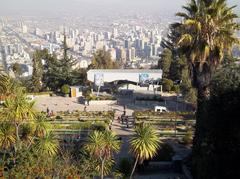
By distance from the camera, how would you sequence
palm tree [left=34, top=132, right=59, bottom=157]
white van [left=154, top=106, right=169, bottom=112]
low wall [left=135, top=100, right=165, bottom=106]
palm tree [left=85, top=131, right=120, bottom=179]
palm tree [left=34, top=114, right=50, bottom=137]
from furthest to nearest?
low wall [left=135, top=100, right=165, bottom=106] → white van [left=154, top=106, right=169, bottom=112] → palm tree [left=34, top=114, right=50, bottom=137] → palm tree [left=34, top=132, right=59, bottom=157] → palm tree [left=85, top=131, right=120, bottom=179]

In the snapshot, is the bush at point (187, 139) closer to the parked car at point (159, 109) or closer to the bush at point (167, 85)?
the parked car at point (159, 109)

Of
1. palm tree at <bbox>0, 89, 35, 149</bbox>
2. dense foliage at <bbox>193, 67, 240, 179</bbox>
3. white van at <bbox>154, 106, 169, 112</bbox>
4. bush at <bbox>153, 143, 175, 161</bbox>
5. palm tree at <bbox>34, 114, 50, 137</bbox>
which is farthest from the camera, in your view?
white van at <bbox>154, 106, 169, 112</bbox>

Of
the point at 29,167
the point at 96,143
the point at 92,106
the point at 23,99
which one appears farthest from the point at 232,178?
the point at 92,106

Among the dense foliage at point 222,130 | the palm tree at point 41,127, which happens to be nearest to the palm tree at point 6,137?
the palm tree at point 41,127

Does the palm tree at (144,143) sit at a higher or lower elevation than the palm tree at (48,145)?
higher

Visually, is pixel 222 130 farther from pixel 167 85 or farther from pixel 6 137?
pixel 167 85

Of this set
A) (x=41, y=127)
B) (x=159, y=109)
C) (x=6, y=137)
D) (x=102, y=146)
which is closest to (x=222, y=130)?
(x=102, y=146)

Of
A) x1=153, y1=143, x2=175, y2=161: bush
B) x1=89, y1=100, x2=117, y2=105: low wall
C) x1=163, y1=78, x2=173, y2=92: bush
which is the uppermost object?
x1=153, y1=143, x2=175, y2=161: bush

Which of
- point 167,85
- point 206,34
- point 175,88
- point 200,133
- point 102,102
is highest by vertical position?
point 206,34

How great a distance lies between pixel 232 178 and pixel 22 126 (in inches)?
460

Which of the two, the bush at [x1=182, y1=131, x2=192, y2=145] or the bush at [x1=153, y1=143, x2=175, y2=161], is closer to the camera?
the bush at [x1=153, y1=143, x2=175, y2=161]

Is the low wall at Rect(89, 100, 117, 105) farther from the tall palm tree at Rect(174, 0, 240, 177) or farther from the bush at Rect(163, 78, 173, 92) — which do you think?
the tall palm tree at Rect(174, 0, 240, 177)

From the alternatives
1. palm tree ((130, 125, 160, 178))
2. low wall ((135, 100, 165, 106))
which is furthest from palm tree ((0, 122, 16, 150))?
low wall ((135, 100, 165, 106))

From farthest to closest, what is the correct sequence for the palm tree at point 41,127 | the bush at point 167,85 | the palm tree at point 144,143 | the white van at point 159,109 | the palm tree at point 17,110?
the bush at point 167,85 → the white van at point 159,109 → the palm tree at point 41,127 → the palm tree at point 17,110 → the palm tree at point 144,143
